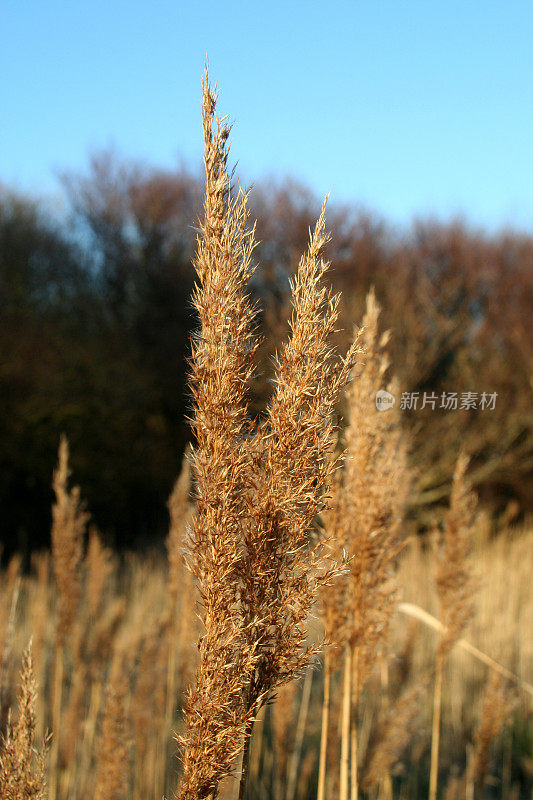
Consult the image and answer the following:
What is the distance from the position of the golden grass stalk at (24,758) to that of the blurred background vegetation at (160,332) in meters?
6.67

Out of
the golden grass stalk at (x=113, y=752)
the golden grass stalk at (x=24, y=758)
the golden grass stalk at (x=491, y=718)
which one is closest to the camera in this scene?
the golden grass stalk at (x=24, y=758)

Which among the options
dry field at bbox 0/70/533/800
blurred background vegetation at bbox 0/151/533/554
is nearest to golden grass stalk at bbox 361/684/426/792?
dry field at bbox 0/70/533/800

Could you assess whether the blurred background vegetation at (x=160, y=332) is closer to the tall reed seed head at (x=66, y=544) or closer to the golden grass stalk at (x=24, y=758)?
the tall reed seed head at (x=66, y=544)

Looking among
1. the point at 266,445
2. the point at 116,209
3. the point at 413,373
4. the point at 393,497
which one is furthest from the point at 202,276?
the point at 116,209

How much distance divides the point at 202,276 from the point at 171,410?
949 cm

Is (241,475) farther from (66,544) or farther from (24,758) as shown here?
(66,544)

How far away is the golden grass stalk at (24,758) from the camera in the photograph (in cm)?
124

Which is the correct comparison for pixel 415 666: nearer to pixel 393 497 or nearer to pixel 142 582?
pixel 142 582

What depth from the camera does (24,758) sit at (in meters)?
1.24

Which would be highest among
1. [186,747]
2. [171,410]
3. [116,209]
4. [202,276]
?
[116,209]

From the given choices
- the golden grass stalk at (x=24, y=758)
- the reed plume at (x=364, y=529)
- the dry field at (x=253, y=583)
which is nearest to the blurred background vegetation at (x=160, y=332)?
the dry field at (x=253, y=583)

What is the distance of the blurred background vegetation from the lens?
28.5ft

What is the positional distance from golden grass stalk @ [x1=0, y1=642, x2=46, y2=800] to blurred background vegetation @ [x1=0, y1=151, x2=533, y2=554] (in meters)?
6.67

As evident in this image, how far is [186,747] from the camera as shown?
1074 millimetres
